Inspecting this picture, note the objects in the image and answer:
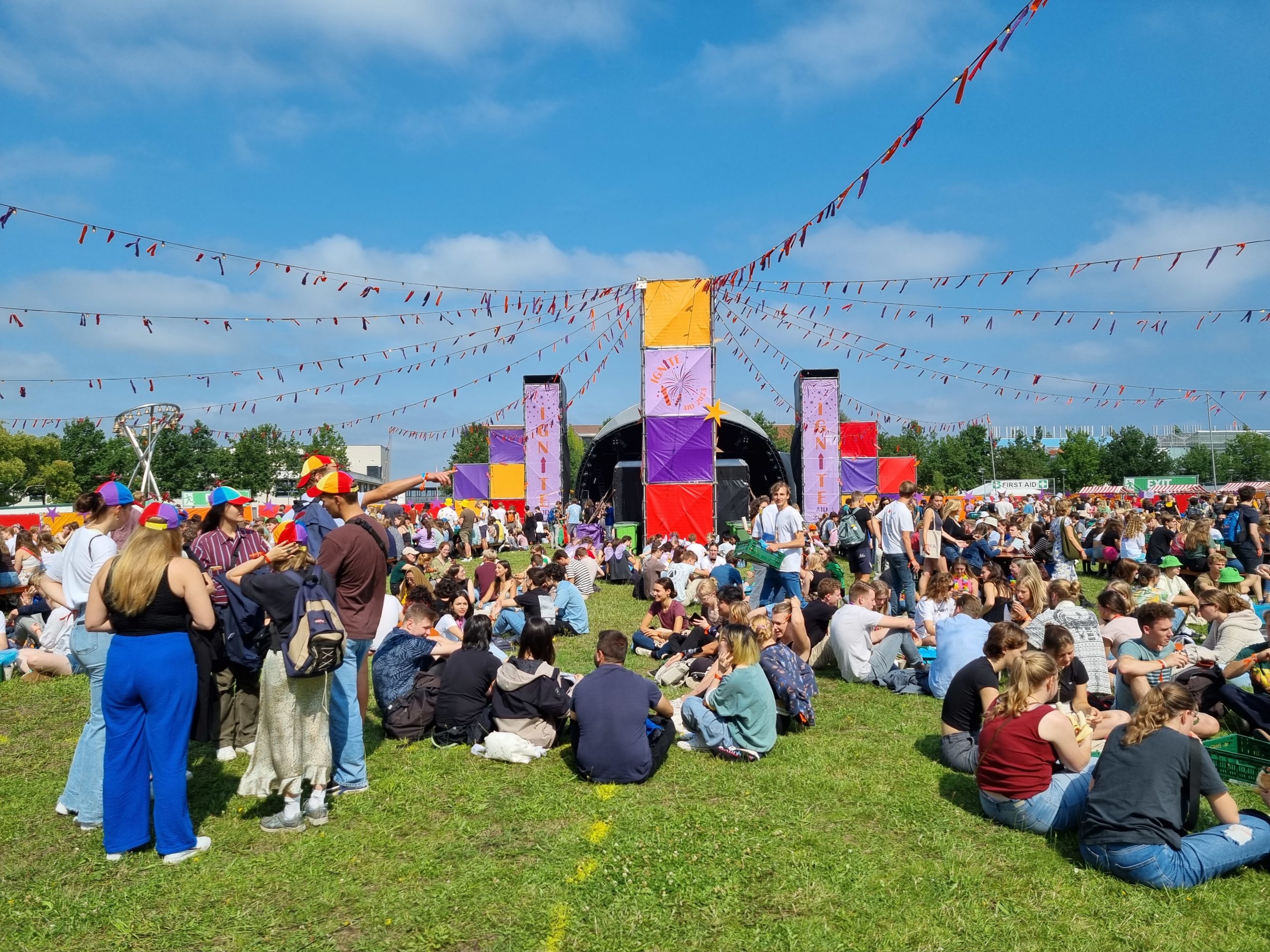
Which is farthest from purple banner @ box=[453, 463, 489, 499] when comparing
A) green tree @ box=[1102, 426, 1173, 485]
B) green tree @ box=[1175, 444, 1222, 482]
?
green tree @ box=[1175, 444, 1222, 482]

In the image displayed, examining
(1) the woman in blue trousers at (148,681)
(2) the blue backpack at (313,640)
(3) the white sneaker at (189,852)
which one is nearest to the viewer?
(1) the woman in blue trousers at (148,681)

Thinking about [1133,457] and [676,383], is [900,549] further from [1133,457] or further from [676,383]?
[1133,457]

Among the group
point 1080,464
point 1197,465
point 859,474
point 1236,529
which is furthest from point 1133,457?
point 1236,529

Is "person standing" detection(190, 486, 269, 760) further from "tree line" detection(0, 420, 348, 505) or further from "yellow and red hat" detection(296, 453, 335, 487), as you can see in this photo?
"tree line" detection(0, 420, 348, 505)

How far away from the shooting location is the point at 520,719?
5.58 m

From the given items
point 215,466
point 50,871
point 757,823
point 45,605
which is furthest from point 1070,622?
point 215,466

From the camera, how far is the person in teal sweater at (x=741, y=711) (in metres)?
5.48

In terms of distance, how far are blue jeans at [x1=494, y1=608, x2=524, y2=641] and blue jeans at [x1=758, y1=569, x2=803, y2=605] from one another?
8.84 feet

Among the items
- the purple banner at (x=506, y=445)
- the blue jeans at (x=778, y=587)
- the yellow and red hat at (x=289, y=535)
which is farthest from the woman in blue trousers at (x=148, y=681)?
the purple banner at (x=506, y=445)

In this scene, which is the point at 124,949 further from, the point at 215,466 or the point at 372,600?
the point at 215,466

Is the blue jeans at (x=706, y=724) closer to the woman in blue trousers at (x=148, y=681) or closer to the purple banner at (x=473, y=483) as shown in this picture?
the woman in blue trousers at (x=148, y=681)

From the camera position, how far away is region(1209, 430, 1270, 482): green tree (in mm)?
59750

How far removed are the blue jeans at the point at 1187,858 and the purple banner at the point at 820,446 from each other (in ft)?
67.2

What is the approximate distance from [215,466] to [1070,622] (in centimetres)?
5815
